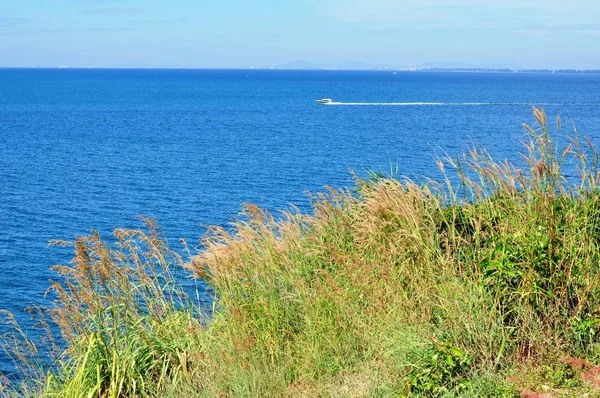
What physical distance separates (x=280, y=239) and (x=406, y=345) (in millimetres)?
3001

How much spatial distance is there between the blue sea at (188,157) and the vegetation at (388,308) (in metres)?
2.39

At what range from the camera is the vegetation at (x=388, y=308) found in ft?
20.0

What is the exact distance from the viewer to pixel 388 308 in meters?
6.93

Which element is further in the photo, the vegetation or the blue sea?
the blue sea

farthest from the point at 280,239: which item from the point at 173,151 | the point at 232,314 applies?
the point at 173,151

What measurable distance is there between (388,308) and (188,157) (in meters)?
56.8

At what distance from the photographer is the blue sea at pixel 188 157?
114 ft

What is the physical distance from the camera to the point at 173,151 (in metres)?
66.9

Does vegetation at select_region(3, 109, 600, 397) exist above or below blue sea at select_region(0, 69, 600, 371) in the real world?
above

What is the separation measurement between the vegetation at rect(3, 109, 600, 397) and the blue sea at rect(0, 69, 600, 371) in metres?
2.39

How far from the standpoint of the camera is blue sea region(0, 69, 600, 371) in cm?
3462

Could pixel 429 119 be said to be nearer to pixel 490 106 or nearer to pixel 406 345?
pixel 490 106

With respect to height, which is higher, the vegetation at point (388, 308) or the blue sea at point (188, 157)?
the vegetation at point (388, 308)

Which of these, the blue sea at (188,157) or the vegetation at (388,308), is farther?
the blue sea at (188,157)
